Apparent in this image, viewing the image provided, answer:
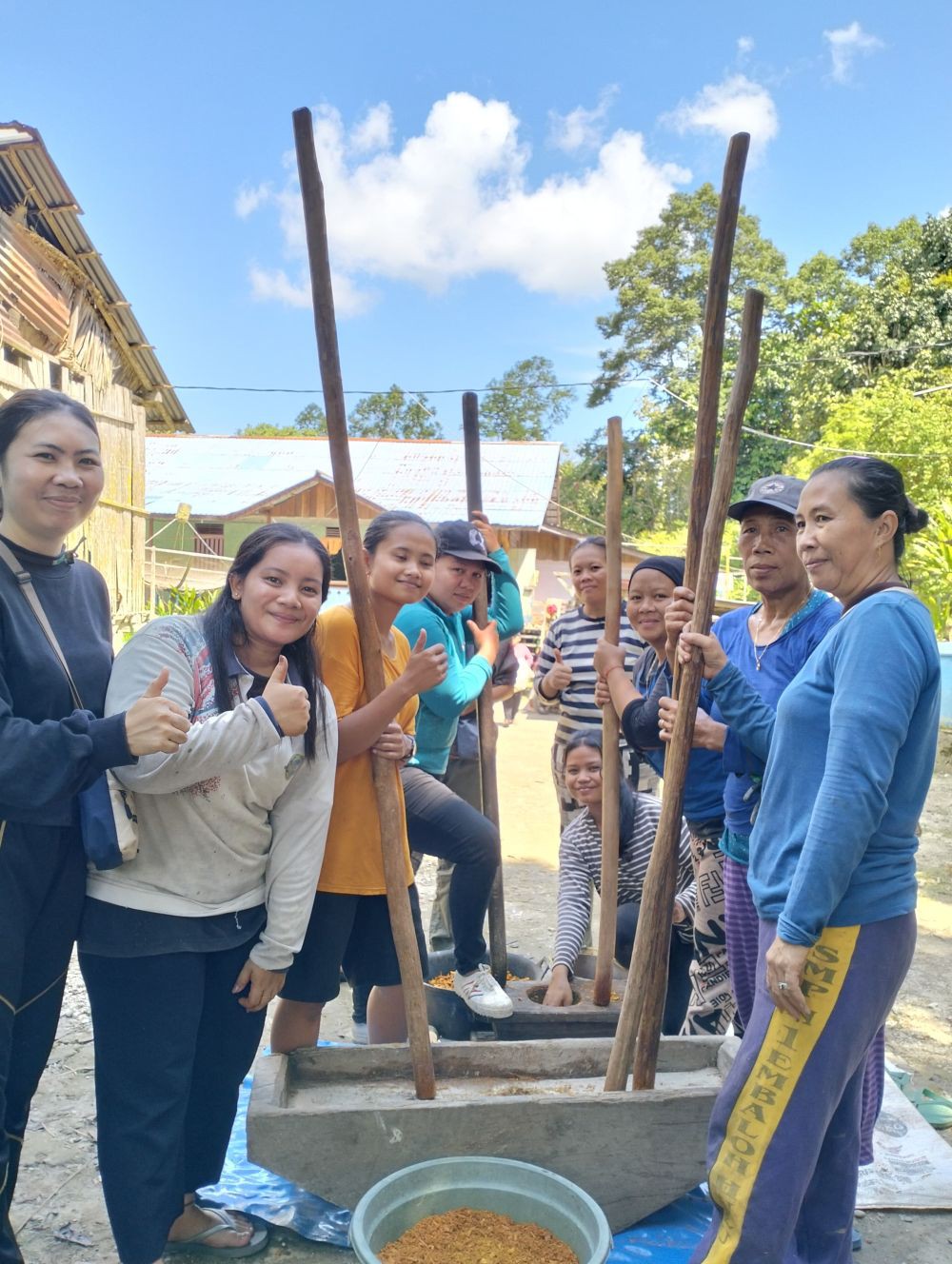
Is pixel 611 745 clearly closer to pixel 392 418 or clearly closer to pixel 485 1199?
pixel 485 1199

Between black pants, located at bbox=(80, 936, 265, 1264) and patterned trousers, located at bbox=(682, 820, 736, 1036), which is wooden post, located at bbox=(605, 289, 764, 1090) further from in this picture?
black pants, located at bbox=(80, 936, 265, 1264)

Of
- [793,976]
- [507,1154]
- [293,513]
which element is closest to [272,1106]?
[507,1154]

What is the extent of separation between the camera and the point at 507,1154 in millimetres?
2230

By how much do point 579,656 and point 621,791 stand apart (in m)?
0.73

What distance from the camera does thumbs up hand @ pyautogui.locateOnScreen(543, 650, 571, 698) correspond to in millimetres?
3832

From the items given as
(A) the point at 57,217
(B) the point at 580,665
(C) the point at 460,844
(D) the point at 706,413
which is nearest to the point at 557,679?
(B) the point at 580,665

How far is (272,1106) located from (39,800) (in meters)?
0.96

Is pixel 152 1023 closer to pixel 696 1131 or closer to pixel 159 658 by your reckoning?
pixel 159 658

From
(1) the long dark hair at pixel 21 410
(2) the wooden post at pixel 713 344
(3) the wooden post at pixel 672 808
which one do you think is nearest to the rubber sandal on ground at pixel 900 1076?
(3) the wooden post at pixel 672 808

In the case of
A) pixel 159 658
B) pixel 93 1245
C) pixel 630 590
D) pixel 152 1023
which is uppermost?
pixel 630 590

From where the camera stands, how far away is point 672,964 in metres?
3.22

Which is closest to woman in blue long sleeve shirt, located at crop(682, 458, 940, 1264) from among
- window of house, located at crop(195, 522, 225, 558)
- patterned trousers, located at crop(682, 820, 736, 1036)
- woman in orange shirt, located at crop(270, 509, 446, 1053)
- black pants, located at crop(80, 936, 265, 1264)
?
patterned trousers, located at crop(682, 820, 736, 1036)

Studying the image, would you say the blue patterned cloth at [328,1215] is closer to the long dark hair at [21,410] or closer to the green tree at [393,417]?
the long dark hair at [21,410]

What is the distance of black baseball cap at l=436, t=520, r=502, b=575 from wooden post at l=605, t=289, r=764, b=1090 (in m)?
1.02
